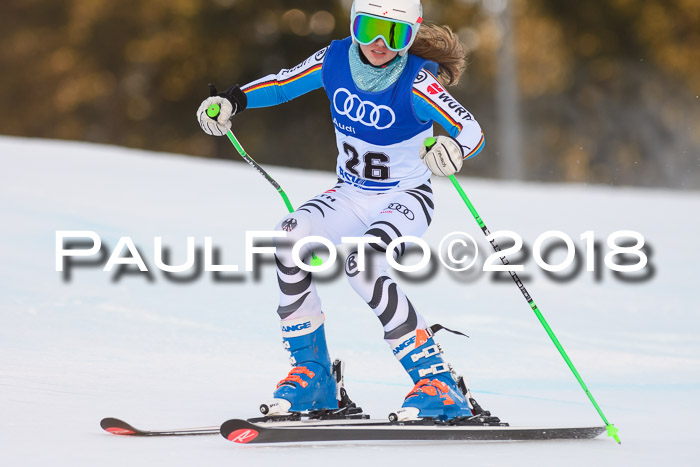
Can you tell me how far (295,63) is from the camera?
87.5 ft

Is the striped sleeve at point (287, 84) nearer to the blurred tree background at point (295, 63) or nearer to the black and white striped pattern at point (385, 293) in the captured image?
the black and white striped pattern at point (385, 293)

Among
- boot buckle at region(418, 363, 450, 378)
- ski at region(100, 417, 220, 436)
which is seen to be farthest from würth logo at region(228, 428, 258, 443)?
boot buckle at region(418, 363, 450, 378)

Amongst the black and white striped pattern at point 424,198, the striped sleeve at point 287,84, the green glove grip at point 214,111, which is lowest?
the black and white striped pattern at point 424,198

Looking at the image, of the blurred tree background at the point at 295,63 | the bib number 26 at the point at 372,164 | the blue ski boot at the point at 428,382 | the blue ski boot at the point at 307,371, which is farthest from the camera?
the blurred tree background at the point at 295,63

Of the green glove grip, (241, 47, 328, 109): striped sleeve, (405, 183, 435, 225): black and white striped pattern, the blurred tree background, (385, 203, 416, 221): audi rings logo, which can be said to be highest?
the blurred tree background

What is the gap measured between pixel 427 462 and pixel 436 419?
0.49 meters

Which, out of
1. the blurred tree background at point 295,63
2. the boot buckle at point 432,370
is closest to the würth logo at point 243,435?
the boot buckle at point 432,370

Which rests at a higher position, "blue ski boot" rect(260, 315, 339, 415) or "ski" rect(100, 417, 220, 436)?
"blue ski boot" rect(260, 315, 339, 415)

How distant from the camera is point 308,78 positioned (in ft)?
15.3

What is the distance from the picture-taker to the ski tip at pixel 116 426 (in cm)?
406

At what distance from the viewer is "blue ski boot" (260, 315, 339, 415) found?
4.29 meters

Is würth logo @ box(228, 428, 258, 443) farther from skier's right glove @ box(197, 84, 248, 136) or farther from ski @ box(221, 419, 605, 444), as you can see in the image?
skier's right glove @ box(197, 84, 248, 136)

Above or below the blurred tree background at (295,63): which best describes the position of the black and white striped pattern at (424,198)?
below

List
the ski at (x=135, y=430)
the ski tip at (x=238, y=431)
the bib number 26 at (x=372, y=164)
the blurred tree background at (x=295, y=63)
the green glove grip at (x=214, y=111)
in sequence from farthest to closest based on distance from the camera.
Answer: the blurred tree background at (x=295, y=63)
the green glove grip at (x=214, y=111)
the bib number 26 at (x=372, y=164)
the ski at (x=135, y=430)
the ski tip at (x=238, y=431)
